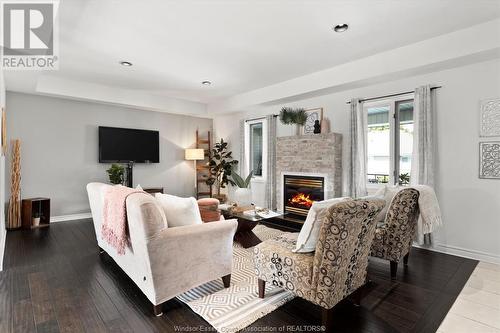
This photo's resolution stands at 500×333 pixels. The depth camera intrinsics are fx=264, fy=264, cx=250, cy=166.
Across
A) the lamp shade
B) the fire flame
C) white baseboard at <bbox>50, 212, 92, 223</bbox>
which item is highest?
the lamp shade

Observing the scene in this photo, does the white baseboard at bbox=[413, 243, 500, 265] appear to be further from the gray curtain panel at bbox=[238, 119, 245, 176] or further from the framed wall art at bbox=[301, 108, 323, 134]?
the gray curtain panel at bbox=[238, 119, 245, 176]

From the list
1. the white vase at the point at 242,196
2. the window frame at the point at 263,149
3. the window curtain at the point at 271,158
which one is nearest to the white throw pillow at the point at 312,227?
the window curtain at the point at 271,158

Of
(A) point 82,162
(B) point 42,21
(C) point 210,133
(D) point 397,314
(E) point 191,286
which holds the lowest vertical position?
(D) point 397,314

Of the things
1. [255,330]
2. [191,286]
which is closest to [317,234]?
[255,330]

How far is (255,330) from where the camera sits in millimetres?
1948

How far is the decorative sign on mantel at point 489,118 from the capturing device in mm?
3309

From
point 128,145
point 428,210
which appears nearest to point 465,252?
point 428,210

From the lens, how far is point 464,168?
3.56m

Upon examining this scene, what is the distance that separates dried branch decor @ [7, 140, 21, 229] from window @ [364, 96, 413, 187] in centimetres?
615

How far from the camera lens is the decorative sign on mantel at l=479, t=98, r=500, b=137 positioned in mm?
3309

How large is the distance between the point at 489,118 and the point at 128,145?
6.45 m

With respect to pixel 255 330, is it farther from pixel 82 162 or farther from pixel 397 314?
pixel 82 162

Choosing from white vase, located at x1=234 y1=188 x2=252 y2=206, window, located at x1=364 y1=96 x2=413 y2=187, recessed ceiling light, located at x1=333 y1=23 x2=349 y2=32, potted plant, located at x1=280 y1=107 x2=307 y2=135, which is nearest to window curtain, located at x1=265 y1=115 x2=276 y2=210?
white vase, located at x1=234 y1=188 x2=252 y2=206

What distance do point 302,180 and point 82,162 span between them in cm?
461
